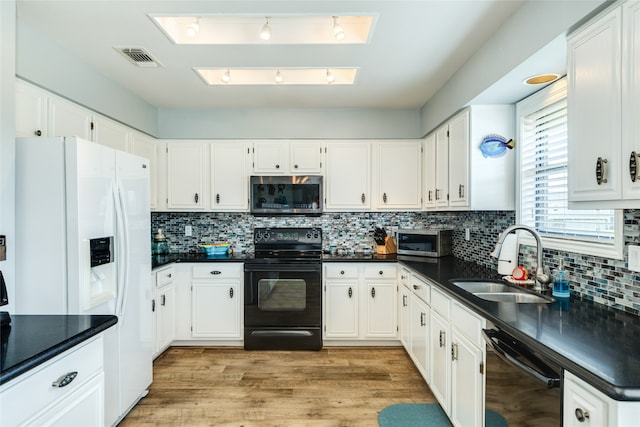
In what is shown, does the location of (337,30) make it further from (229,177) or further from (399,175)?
(229,177)

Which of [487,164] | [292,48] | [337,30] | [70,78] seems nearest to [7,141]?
[70,78]

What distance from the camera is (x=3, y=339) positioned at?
1228mm

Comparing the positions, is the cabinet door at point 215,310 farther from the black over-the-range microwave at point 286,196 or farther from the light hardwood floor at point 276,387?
the black over-the-range microwave at point 286,196

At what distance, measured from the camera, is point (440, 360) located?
2283 mm

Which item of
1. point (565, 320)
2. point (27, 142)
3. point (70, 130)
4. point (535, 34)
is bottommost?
point (565, 320)

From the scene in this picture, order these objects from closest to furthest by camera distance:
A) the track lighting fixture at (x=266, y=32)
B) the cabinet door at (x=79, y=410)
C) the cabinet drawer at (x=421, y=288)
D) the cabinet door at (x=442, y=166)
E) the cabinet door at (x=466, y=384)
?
1. the cabinet door at (x=79, y=410)
2. the cabinet door at (x=466, y=384)
3. the track lighting fixture at (x=266, y=32)
4. the cabinet drawer at (x=421, y=288)
5. the cabinet door at (x=442, y=166)

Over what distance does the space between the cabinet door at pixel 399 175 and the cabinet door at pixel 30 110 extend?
9.30 ft

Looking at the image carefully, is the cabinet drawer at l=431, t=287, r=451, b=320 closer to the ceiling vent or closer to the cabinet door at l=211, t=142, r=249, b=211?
the cabinet door at l=211, t=142, r=249, b=211

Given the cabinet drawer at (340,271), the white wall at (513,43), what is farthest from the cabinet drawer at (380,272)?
the white wall at (513,43)

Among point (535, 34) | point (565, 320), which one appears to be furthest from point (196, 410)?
point (535, 34)

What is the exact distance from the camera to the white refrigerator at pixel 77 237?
Result: 181 cm

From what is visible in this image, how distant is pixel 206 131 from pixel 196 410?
8.77 ft

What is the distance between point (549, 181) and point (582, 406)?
158 cm

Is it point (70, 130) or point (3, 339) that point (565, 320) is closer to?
point (3, 339)
